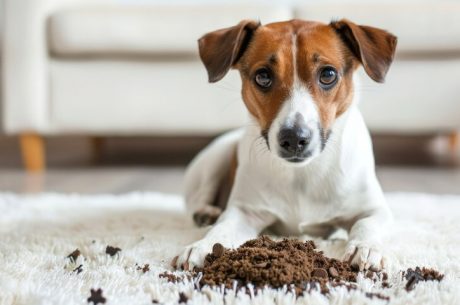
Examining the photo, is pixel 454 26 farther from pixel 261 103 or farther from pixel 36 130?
pixel 36 130

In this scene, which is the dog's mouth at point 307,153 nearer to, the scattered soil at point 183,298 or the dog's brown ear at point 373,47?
the dog's brown ear at point 373,47

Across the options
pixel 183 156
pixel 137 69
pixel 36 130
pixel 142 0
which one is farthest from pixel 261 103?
pixel 142 0

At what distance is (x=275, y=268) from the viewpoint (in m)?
1.21

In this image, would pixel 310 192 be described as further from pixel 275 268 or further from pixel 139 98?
pixel 139 98

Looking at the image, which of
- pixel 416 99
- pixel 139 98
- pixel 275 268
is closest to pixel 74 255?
pixel 275 268

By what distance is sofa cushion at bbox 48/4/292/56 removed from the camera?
3080 mm

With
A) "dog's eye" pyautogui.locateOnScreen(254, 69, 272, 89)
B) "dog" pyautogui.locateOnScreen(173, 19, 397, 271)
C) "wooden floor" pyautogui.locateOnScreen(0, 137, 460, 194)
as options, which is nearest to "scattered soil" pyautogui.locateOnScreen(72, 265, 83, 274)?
"dog" pyautogui.locateOnScreen(173, 19, 397, 271)

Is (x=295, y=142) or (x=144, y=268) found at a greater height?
(x=295, y=142)

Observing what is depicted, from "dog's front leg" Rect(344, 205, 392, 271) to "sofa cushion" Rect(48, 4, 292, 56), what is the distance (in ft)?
5.56

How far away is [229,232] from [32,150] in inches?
A: 82.0

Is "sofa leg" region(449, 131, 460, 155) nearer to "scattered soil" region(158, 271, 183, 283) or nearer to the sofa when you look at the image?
the sofa

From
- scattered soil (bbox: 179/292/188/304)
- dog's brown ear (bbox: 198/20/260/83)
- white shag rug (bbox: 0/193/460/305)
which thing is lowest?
white shag rug (bbox: 0/193/460/305)

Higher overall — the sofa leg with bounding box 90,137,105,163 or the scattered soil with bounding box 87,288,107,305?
the scattered soil with bounding box 87,288,107,305

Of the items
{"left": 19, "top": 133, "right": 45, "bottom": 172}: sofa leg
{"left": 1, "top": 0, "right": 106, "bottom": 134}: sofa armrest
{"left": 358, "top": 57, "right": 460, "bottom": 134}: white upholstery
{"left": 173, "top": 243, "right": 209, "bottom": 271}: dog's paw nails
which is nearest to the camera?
{"left": 173, "top": 243, "right": 209, "bottom": 271}: dog's paw nails
